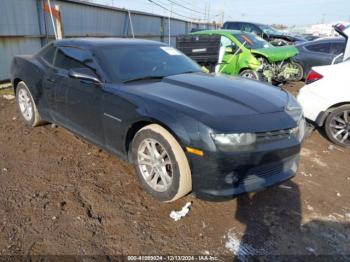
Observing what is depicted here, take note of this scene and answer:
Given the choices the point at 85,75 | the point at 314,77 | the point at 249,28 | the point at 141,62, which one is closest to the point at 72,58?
the point at 85,75

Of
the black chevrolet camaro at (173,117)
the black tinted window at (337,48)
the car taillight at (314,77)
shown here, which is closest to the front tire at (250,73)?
the car taillight at (314,77)

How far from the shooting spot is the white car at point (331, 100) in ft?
14.9

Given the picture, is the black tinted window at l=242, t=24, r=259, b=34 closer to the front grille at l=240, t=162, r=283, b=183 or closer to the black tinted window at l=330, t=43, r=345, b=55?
the black tinted window at l=330, t=43, r=345, b=55

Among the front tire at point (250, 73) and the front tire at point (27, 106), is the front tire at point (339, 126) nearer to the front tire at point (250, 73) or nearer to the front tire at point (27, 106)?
the front tire at point (250, 73)

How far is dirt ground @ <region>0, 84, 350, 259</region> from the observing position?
2459 millimetres

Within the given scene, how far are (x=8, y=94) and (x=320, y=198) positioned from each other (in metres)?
6.95

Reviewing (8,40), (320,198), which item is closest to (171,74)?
(320,198)

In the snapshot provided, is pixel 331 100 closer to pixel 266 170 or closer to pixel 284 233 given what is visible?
pixel 266 170

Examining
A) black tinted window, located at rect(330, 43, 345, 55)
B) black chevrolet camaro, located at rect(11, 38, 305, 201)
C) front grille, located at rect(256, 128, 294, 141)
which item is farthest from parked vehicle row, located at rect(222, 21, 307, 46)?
front grille, located at rect(256, 128, 294, 141)

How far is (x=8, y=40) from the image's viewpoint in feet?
26.6

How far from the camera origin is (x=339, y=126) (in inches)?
184

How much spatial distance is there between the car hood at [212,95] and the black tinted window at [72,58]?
787 mm

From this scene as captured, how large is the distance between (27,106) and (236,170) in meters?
3.83

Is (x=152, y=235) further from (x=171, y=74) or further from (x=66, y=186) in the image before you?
(x=171, y=74)
